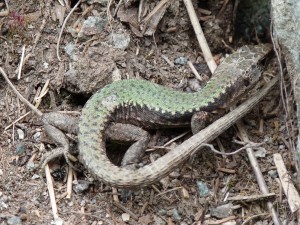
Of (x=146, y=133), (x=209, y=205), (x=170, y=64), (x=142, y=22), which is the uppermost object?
(x=142, y=22)

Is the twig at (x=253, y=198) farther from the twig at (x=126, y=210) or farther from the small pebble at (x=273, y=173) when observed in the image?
A: the twig at (x=126, y=210)

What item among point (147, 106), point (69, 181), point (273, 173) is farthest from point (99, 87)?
point (273, 173)

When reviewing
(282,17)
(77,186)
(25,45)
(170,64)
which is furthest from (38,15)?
(282,17)

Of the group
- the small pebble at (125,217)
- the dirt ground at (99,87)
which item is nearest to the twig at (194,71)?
the dirt ground at (99,87)

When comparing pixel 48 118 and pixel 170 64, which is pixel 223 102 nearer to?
pixel 170 64

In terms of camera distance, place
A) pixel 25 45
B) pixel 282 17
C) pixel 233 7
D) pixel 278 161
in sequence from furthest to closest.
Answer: pixel 233 7, pixel 25 45, pixel 278 161, pixel 282 17
